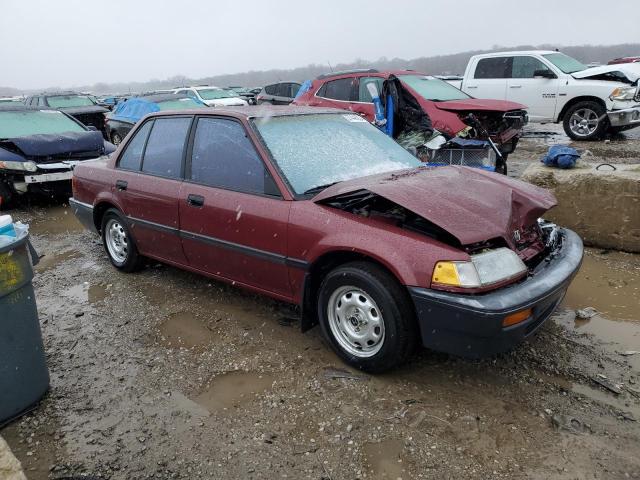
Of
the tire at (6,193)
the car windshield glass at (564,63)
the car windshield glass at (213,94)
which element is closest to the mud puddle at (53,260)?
the tire at (6,193)

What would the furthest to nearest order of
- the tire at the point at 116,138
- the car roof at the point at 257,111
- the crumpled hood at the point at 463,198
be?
the tire at the point at 116,138 < the car roof at the point at 257,111 < the crumpled hood at the point at 463,198

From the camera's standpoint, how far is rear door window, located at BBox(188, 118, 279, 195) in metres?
3.48

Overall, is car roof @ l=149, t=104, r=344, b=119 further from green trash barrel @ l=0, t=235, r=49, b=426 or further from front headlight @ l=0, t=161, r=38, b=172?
front headlight @ l=0, t=161, r=38, b=172

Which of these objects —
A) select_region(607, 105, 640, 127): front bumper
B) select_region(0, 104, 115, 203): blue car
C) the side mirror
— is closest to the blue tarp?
select_region(607, 105, 640, 127): front bumper

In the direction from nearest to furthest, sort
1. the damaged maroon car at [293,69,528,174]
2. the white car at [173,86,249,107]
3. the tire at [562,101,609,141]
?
the damaged maroon car at [293,69,528,174] < the tire at [562,101,609,141] < the white car at [173,86,249,107]

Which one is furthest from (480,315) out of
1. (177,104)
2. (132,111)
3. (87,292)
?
(177,104)

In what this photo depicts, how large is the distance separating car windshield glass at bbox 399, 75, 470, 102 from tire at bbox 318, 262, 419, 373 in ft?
19.8

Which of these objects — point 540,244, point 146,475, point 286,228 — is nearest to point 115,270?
point 286,228

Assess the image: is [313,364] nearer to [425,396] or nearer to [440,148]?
[425,396]

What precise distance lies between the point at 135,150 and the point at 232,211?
1.64 metres

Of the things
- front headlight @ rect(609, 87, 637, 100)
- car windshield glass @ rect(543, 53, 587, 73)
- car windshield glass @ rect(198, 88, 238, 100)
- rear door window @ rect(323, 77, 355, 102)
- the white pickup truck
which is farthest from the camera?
car windshield glass @ rect(198, 88, 238, 100)

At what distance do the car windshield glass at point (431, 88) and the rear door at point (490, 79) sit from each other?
310 centimetres

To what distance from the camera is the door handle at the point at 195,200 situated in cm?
378

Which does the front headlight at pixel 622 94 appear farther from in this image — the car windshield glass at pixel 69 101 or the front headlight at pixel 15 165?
the car windshield glass at pixel 69 101
